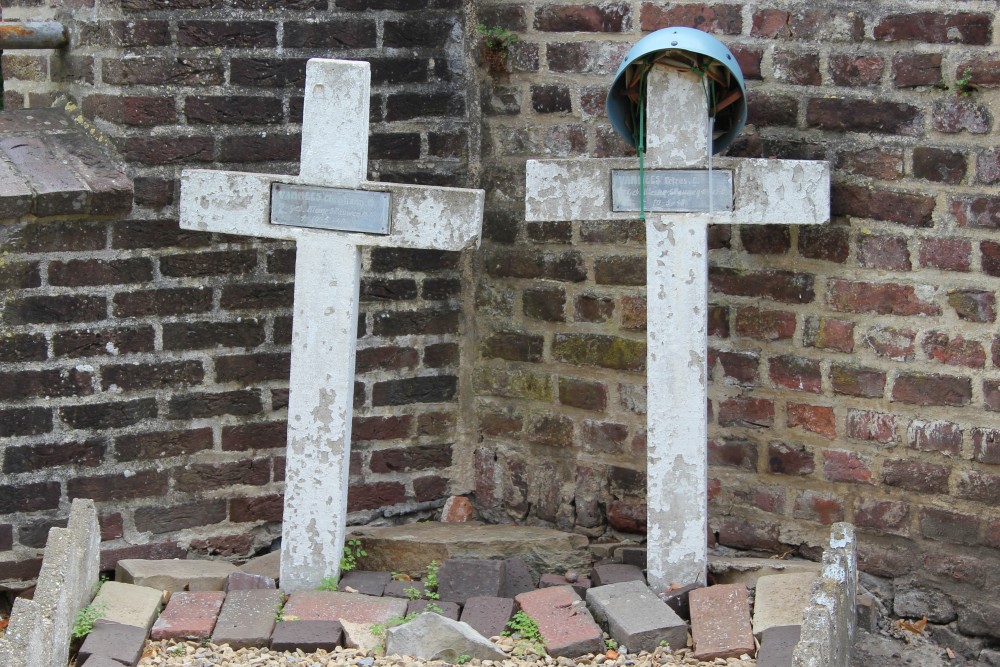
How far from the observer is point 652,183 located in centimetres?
332

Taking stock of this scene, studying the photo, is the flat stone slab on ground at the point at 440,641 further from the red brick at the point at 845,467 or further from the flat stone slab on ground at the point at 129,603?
the red brick at the point at 845,467

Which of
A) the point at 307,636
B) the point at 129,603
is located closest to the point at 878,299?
the point at 307,636

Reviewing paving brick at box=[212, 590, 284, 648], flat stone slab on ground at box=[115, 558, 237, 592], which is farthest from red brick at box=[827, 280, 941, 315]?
flat stone slab on ground at box=[115, 558, 237, 592]

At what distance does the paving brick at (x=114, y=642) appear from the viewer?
3.06 m

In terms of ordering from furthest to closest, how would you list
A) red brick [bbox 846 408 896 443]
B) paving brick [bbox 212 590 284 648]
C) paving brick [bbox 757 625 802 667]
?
red brick [bbox 846 408 896 443]
paving brick [bbox 212 590 284 648]
paving brick [bbox 757 625 802 667]

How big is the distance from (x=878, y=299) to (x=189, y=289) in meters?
2.04

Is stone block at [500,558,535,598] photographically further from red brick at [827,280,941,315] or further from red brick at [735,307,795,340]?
red brick at [827,280,941,315]

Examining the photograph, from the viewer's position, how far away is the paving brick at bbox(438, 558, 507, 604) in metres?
3.43

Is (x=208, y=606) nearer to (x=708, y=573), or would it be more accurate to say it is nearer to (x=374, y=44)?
(x=708, y=573)

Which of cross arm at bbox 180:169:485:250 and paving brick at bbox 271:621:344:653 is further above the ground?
cross arm at bbox 180:169:485:250

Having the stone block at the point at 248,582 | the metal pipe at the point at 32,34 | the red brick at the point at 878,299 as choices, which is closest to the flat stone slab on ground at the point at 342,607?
the stone block at the point at 248,582

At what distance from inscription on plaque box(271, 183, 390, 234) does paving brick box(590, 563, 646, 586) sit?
45.4 inches

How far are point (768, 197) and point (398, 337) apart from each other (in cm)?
134

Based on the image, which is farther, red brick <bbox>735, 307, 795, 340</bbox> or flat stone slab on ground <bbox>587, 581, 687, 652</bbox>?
red brick <bbox>735, 307, 795, 340</bbox>
